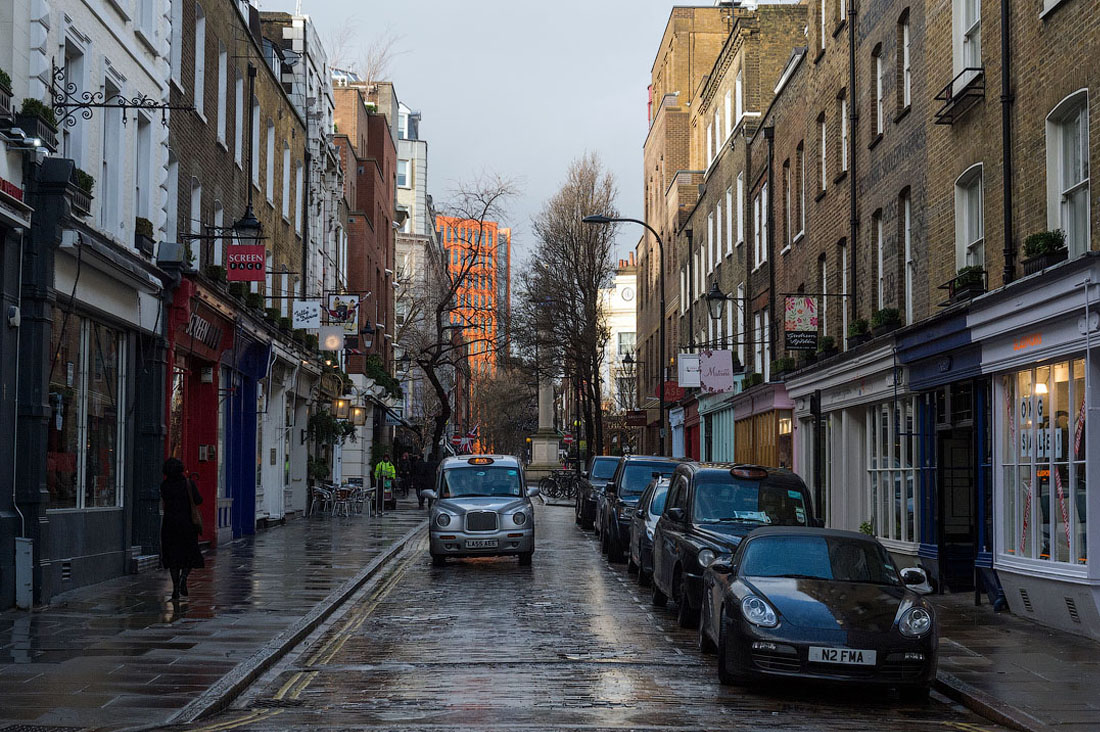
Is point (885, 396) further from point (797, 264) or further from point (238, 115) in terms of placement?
point (238, 115)

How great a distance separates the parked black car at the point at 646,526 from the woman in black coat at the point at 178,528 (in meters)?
6.52

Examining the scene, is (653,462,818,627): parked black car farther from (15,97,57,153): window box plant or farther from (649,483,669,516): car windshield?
(15,97,57,153): window box plant

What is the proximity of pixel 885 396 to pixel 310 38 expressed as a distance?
24294 millimetres

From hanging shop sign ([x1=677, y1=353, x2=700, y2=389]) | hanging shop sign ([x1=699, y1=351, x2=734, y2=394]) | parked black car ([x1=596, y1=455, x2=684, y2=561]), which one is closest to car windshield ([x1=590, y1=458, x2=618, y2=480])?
hanging shop sign ([x1=699, y1=351, x2=734, y2=394])

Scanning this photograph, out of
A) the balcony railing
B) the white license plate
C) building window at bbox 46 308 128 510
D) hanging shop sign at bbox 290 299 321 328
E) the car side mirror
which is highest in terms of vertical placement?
the balcony railing

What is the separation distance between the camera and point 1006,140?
16781 mm

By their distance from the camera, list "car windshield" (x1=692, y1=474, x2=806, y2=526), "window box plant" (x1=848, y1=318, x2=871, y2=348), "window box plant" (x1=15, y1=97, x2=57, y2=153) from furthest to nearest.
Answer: "window box plant" (x1=848, y1=318, x2=871, y2=348)
"car windshield" (x1=692, y1=474, x2=806, y2=526)
"window box plant" (x1=15, y1=97, x2=57, y2=153)

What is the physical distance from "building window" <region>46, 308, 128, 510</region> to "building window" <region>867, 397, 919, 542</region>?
477 inches

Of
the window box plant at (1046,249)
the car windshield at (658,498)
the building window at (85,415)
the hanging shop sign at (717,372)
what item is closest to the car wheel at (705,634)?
the window box plant at (1046,249)

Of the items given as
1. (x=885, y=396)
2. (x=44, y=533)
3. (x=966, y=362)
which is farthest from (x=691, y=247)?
(x=44, y=533)

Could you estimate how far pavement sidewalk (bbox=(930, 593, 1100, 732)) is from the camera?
961 cm

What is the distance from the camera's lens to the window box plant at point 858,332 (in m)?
24.1

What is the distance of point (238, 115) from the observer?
29.2m

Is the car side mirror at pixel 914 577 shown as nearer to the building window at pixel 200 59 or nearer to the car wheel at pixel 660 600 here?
the car wheel at pixel 660 600
